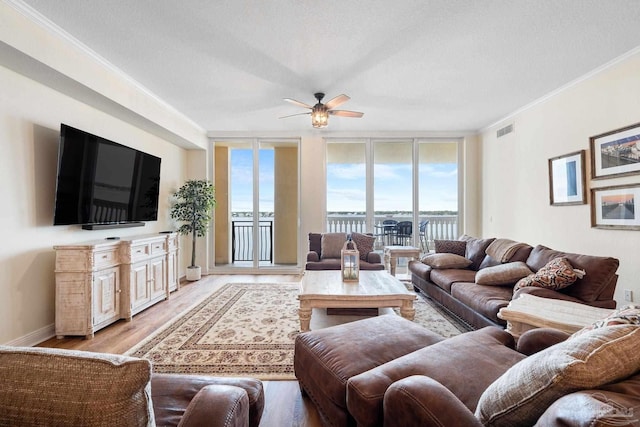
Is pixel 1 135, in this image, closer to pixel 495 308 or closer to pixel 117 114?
pixel 117 114

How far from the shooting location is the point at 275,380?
2.17 metres

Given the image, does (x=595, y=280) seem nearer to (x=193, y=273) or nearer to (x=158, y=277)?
(x=158, y=277)

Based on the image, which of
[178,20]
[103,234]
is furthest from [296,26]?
[103,234]

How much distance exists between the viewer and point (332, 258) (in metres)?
4.77

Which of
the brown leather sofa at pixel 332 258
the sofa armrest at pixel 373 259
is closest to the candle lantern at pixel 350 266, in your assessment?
the brown leather sofa at pixel 332 258

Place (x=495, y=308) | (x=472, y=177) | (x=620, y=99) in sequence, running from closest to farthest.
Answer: (x=495, y=308)
(x=620, y=99)
(x=472, y=177)

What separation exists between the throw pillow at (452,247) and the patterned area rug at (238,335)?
30.6 inches

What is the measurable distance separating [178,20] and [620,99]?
422cm

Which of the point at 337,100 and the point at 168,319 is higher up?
the point at 337,100

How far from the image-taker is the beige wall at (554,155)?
3051 millimetres

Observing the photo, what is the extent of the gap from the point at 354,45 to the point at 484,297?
2.53 meters

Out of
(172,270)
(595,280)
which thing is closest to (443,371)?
(595,280)

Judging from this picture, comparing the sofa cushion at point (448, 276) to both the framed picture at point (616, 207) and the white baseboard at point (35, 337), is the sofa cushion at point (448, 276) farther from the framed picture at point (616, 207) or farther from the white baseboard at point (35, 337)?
the white baseboard at point (35, 337)

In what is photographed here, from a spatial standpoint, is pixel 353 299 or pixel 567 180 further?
pixel 567 180
